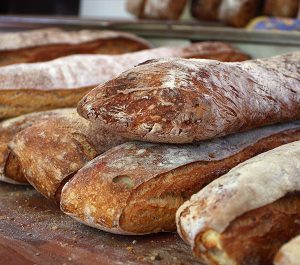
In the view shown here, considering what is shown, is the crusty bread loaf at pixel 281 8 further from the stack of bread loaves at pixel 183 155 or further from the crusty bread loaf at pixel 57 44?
the stack of bread loaves at pixel 183 155

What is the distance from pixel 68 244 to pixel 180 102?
1.49ft

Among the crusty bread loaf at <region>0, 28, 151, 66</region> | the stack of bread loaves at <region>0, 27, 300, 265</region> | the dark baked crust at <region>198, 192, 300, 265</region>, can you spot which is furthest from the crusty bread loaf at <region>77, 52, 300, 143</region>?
the crusty bread loaf at <region>0, 28, 151, 66</region>

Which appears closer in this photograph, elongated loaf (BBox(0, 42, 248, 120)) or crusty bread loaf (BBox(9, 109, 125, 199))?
crusty bread loaf (BBox(9, 109, 125, 199))

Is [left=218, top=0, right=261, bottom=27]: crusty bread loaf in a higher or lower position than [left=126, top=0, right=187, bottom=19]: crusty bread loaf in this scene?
higher

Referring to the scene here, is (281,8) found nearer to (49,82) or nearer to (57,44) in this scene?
(57,44)

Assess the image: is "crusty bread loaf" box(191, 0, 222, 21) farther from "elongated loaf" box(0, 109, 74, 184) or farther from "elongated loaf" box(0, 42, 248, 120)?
"elongated loaf" box(0, 109, 74, 184)

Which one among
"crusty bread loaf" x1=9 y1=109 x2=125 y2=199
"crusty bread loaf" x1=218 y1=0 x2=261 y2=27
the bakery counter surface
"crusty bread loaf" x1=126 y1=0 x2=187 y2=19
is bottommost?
the bakery counter surface

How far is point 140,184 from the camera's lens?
1556mm

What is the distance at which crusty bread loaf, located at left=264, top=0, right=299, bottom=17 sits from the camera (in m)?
3.73

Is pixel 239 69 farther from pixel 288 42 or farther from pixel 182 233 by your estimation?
pixel 288 42

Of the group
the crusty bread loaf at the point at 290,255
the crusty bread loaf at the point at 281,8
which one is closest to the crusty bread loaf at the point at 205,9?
the crusty bread loaf at the point at 281,8

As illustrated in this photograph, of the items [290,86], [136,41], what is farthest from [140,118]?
[136,41]

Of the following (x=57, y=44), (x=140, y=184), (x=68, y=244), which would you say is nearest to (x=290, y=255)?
(x=140, y=184)

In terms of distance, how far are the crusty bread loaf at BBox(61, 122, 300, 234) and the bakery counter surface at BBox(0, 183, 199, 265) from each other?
0.04 meters
